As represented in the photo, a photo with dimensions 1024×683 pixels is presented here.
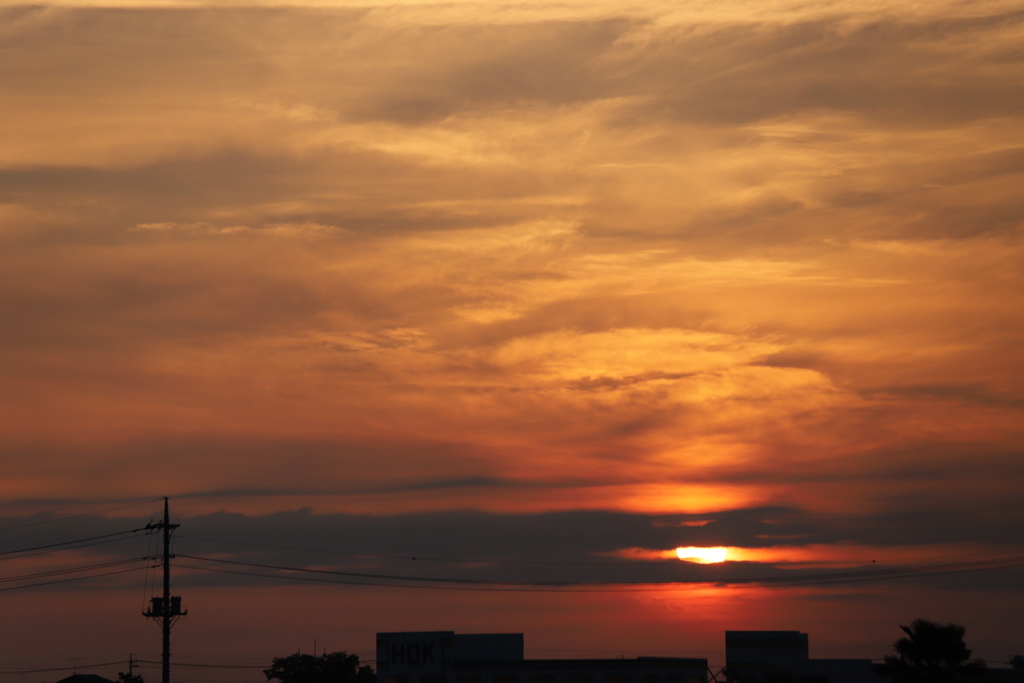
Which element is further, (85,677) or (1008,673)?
(85,677)

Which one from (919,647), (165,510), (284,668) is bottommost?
(284,668)

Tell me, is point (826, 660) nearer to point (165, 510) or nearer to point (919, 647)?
point (919, 647)

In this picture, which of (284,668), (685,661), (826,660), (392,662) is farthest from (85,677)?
(826,660)

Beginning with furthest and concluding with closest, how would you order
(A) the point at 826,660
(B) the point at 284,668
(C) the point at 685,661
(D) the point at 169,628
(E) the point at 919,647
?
(B) the point at 284,668 < (C) the point at 685,661 < (A) the point at 826,660 < (D) the point at 169,628 < (E) the point at 919,647

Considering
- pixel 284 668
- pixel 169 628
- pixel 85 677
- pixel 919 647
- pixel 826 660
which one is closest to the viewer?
pixel 919 647

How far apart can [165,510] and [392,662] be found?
33705 mm

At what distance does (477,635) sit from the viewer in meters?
125

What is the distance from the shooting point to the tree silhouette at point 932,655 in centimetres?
8675

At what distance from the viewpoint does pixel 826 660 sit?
4409 inches

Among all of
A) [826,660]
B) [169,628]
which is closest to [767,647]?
[826,660]

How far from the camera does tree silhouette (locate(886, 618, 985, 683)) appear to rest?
8675 cm

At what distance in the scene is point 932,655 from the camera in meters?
87.1

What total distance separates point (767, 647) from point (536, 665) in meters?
24.7

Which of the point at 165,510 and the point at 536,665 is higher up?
the point at 165,510
